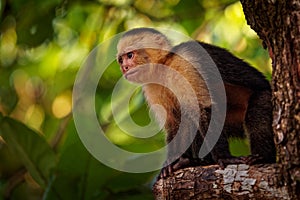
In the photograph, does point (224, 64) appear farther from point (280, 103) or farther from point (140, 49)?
point (280, 103)

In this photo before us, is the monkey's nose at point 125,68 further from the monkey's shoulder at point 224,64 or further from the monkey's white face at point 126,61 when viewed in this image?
the monkey's shoulder at point 224,64

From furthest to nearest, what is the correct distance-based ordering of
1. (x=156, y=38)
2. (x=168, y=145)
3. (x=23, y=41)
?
(x=23, y=41), (x=156, y=38), (x=168, y=145)

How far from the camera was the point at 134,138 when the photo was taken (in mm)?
4660

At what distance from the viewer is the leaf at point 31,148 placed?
441 centimetres

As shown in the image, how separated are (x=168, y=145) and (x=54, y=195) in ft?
3.13

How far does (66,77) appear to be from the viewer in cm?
539

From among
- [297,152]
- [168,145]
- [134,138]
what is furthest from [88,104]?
[297,152]

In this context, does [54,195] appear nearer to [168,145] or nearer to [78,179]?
[78,179]

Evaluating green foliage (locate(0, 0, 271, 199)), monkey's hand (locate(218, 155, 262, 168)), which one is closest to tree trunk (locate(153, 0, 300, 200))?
monkey's hand (locate(218, 155, 262, 168))

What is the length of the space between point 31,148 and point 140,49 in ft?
3.52

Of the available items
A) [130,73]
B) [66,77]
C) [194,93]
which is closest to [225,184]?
A: [194,93]

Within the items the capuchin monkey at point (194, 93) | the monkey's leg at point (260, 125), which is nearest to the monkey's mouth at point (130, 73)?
the capuchin monkey at point (194, 93)

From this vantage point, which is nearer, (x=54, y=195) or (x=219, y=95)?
(x=219, y=95)

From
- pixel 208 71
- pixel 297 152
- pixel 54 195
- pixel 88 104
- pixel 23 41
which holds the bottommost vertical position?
pixel 297 152
